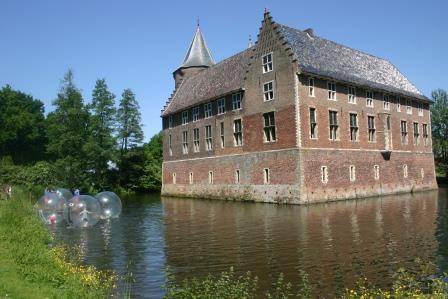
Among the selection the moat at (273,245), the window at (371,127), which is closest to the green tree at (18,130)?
the window at (371,127)

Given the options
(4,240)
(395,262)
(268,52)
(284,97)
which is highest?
(268,52)

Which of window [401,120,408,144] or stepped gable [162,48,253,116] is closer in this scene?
stepped gable [162,48,253,116]

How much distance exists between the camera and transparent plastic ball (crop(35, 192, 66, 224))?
19.8 metres

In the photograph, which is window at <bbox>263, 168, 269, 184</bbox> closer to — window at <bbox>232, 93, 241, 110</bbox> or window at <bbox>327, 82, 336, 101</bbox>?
window at <bbox>232, 93, 241, 110</bbox>

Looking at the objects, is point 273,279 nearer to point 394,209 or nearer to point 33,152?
point 394,209

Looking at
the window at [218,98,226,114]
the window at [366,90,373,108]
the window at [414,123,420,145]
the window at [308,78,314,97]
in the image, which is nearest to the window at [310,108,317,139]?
the window at [308,78,314,97]

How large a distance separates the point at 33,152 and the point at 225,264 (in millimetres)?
71822

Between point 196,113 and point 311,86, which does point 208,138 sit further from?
point 311,86

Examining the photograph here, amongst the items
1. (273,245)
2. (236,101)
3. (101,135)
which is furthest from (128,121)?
(273,245)

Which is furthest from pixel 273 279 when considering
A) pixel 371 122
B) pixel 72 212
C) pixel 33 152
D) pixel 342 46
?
pixel 33 152

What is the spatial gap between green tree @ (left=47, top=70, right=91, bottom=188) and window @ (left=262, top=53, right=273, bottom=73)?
2335 centimetres

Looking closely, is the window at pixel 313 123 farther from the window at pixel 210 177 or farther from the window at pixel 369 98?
the window at pixel 210 177

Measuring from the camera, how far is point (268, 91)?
33406 mm

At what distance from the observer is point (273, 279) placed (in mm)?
10508
